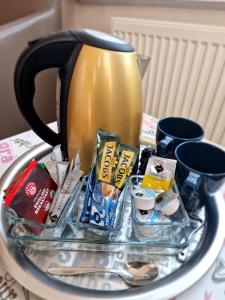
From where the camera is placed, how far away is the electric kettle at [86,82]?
36 cm

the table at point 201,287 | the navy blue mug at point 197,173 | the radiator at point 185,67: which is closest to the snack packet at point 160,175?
the navy blue mug at point 197,173

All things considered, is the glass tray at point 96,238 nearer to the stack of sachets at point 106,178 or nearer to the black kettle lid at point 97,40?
the stack of sachets at point 106,178

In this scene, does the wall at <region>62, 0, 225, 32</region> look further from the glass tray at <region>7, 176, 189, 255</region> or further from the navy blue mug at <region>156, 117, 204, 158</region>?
the glass tray at <region>7, 176, 189, 255</region>

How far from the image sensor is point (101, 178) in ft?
1.14

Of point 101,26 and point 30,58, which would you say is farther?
point 101,26

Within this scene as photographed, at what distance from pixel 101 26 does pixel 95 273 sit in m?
1.20

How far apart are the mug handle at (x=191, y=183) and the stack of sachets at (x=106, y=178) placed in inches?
3.2

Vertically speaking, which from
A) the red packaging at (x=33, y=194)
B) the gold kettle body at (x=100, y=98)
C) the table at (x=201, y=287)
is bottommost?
the table at (x=201, y=287)

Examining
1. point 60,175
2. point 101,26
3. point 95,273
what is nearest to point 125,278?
point 95,273

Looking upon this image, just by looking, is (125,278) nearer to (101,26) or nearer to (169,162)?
(169,162)

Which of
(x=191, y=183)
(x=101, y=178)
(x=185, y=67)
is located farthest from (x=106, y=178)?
(x=185, y=67)

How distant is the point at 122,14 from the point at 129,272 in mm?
1128

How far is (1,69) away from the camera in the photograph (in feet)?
2.93

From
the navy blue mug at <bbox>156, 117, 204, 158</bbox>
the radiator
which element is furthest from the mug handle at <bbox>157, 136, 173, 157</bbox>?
the radiator
